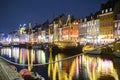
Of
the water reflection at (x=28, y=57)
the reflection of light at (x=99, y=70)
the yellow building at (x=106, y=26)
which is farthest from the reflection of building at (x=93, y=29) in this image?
the reflection of light at (x=99, y=70)

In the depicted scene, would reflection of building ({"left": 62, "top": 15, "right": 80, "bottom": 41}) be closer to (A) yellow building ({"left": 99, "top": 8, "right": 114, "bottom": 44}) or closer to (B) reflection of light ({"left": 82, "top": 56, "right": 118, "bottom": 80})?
(A) yellow building ({"left": 99, "top": 8, "right": 114, "bottom": 44})

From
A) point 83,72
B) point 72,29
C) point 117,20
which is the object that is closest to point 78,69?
point 83,72

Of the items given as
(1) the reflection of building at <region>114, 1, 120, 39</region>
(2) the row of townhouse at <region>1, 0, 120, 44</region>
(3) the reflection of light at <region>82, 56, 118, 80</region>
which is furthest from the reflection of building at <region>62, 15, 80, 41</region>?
(3) the reflection of light at <region>82, 56, 118, 80</region>

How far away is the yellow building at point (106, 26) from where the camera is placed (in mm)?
69875

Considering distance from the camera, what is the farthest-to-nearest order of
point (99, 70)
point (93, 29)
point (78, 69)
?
point (93, 29) < point (78, 69) < point (99, 70)

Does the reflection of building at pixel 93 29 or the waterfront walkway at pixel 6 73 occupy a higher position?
the reflection of building at pixel 93 29

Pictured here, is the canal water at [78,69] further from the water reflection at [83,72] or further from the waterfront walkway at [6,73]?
the waterfront walkway at [6,73]

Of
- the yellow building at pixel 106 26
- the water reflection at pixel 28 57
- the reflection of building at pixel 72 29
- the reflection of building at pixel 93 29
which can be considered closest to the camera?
the water reflection at pixel 28 57

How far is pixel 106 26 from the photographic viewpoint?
73250mm

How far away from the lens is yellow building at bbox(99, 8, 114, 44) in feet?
229

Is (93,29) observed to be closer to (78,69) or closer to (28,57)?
(28,57)

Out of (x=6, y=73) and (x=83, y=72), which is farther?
(x=83, y=72)

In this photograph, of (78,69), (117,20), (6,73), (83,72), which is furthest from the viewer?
(117,20)

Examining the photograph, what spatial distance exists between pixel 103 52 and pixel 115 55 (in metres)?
5.58
